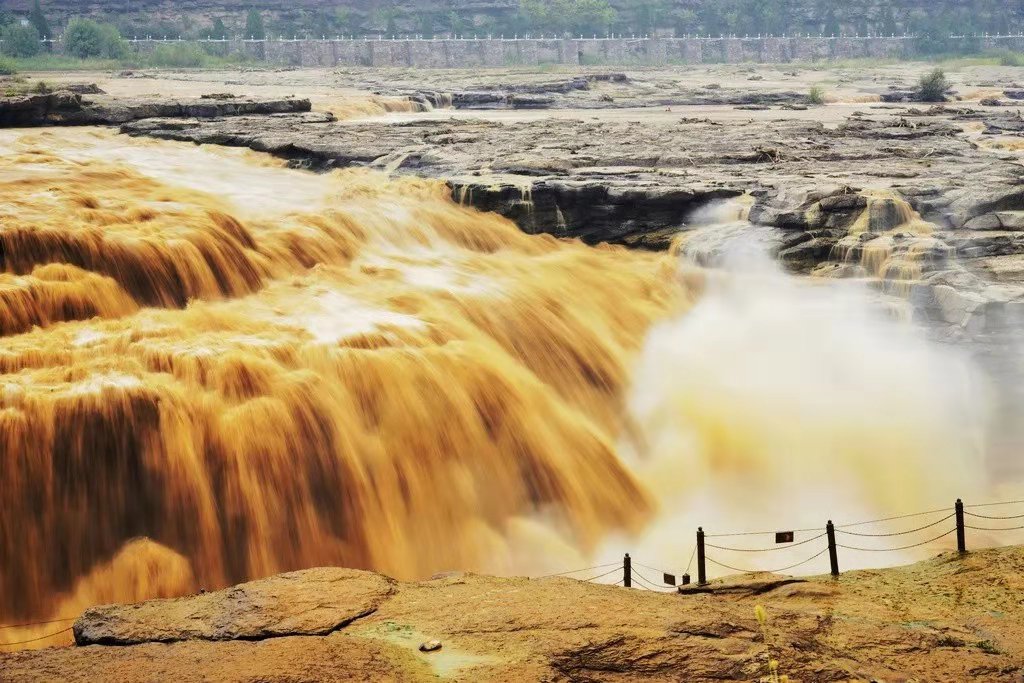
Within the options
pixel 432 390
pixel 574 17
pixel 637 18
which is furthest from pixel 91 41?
pixel 432 390

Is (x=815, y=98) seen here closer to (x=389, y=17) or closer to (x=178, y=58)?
(x=178, y=58)

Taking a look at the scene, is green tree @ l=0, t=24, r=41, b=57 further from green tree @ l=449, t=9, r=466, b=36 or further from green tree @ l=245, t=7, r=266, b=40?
green tree @ l=449, t=9, r=466, b=36

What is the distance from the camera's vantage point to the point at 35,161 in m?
21.7

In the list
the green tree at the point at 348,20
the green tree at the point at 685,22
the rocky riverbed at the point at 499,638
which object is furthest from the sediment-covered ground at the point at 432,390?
the green tree at the point at 685,22

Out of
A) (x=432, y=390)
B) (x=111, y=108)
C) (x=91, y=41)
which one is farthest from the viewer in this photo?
(x=91, y=41)

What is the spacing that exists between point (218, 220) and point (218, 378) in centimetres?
477

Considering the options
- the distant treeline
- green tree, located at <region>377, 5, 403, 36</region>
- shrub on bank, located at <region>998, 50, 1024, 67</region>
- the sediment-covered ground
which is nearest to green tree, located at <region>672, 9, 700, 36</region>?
the distant treeline

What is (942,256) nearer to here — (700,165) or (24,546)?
(700,165)

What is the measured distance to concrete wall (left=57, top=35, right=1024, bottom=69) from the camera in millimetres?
92000

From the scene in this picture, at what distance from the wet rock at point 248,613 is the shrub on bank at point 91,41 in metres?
76.8

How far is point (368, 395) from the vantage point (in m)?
13.7

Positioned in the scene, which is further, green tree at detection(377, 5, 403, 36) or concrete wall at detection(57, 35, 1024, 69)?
green tree at detection(377, 5, 403, 36)

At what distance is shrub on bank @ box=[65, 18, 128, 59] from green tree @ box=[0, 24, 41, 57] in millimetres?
2535

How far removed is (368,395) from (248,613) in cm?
530
